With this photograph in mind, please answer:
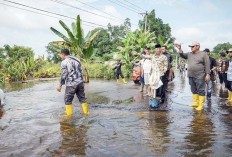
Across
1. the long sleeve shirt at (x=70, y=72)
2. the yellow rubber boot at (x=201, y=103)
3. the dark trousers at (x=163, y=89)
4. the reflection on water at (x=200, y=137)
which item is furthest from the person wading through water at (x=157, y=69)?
the long sleeve shirt at (x=70, y=72)

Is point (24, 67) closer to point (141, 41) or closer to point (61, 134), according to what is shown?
point (141, 41)

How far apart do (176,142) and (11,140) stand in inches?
113

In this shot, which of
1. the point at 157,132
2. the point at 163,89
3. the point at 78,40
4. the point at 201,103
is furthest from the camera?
the point at 78,40

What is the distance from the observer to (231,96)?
710cm

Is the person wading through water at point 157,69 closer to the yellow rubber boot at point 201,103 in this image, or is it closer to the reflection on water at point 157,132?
the reflection on water at point 157,132

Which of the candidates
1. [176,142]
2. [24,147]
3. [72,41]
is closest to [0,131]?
[24,147]

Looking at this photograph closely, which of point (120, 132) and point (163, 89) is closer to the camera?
point (120, 132)

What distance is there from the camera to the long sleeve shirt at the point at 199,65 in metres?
5.80

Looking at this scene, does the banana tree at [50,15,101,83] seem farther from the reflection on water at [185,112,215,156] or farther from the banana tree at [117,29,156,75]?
the reflection on water at [185,112,215,156]

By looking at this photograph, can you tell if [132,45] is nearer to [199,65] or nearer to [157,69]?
[157,69]

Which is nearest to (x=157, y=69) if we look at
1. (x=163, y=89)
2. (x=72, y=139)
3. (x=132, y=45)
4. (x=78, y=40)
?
(x=163, y=89)

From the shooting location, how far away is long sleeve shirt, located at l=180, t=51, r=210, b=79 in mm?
5801

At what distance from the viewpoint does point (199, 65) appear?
5.91m

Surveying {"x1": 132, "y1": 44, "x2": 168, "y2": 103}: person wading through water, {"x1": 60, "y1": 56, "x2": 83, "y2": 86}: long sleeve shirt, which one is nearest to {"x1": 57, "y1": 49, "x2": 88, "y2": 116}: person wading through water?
{"x1": 60, "y1": 56, "x2": 83, "y2": 86}: long sleeve shirt
